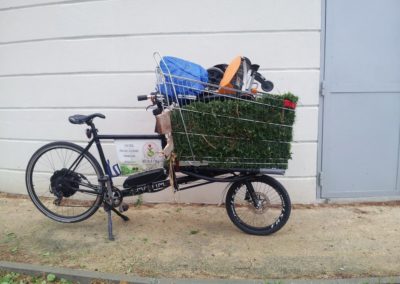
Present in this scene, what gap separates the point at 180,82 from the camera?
12.5ft

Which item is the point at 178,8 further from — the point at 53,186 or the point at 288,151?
the point at 53,186

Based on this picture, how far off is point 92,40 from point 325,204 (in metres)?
3.41

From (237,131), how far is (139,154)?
101 cm

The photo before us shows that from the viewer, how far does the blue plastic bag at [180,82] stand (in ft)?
12.4

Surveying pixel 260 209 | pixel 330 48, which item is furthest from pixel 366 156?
pixel 260 209

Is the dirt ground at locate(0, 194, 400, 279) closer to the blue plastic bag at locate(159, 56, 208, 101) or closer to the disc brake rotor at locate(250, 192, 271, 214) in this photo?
the disc brake rotor at locate(250, 192, 271, 214)

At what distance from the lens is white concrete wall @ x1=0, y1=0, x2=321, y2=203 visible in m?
4.64

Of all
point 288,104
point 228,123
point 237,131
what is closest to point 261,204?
point 237,131

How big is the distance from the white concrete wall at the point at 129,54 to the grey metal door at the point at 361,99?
0.62 ft

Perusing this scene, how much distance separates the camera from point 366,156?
4910 millimetres

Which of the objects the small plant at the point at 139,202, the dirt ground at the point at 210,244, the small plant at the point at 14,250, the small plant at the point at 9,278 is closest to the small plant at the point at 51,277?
the dirt ground at the point at 210,244

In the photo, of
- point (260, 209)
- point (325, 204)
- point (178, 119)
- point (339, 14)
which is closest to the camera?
point (178, 119)

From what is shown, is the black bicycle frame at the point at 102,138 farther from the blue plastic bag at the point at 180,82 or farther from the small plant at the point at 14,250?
the small plant at the point at 14,250

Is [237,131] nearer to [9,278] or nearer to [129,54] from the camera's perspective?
[129,54]
